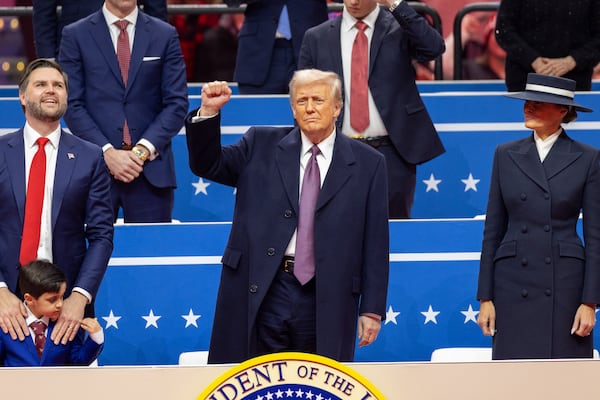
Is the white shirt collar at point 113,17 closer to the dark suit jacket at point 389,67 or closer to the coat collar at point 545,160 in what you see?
Result: the dark suit jacket at point 389,67

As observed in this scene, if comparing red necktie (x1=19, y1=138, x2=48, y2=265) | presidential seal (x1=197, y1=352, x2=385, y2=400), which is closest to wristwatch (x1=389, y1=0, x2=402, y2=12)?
red necktie (x1=19, y1=138, x2=48, y2=265)

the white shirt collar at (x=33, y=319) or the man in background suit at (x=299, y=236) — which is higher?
the man in background suit at (x=299, y=236)

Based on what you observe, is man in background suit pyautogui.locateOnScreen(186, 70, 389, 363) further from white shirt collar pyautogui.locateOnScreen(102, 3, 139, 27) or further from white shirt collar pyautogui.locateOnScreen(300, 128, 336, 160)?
white shirt collar pyautogui.locateOnScreen(102, 3, 139, 27)

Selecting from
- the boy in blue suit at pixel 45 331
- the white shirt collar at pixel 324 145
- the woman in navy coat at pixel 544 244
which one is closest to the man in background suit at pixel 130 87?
the white shirt collar at pixel 324 145

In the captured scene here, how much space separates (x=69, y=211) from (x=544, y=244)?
63.4 inches

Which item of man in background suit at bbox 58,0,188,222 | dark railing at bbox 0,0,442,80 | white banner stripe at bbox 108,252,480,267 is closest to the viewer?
white banner stripe at bbox 108,252,480,267

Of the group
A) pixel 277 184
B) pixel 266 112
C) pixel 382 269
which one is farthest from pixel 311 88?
pixel 266 112

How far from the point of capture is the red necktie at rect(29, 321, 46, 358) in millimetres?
4031

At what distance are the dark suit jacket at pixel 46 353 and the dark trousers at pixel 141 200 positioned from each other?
4.46 feet

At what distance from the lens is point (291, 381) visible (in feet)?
8.63

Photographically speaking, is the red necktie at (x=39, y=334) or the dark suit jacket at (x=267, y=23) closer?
the red necktie at (x=39, y=334)

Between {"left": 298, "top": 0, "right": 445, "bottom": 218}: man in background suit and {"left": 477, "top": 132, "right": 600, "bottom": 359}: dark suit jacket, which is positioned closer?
{"left": 477, "top": 132, "right": 600, "bottom": 359}: dark suit jacket

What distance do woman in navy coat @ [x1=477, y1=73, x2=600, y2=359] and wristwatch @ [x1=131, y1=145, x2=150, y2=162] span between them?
61.7 inches

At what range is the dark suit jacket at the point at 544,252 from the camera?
4293 millimetres
